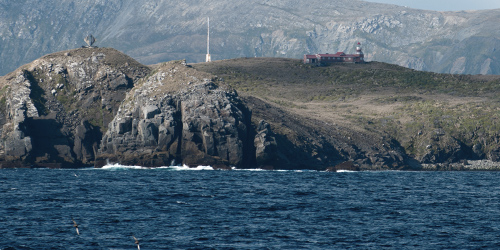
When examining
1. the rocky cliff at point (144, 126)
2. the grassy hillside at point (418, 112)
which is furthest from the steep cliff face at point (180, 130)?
the grassy hillside at point (418, 112)

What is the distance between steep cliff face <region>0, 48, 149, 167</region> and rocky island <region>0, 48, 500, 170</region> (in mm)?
181

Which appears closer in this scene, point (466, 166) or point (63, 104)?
point (63, 104)

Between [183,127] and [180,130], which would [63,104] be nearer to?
[180,130]

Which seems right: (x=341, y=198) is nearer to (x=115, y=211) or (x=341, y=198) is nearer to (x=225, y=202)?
(x=225, y=202)

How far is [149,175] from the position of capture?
9662cm

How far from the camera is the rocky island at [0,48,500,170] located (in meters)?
114

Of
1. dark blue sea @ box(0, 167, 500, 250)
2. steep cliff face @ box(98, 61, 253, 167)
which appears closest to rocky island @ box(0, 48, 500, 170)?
steep cliff face @ box(98, 61, 253, 167)

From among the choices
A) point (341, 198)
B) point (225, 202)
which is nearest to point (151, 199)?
point (225, 202)

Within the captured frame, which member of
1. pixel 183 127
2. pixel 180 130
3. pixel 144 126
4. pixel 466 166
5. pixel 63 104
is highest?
pixel 63 104

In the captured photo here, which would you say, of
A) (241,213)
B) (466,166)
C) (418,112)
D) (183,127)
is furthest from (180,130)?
(418,112)

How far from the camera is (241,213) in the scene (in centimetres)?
6056

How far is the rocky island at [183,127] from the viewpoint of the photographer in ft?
374

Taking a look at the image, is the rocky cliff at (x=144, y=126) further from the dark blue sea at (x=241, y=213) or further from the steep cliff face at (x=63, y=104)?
the dark blue sea at (x=241, y=213)

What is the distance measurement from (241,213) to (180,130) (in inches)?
2229
